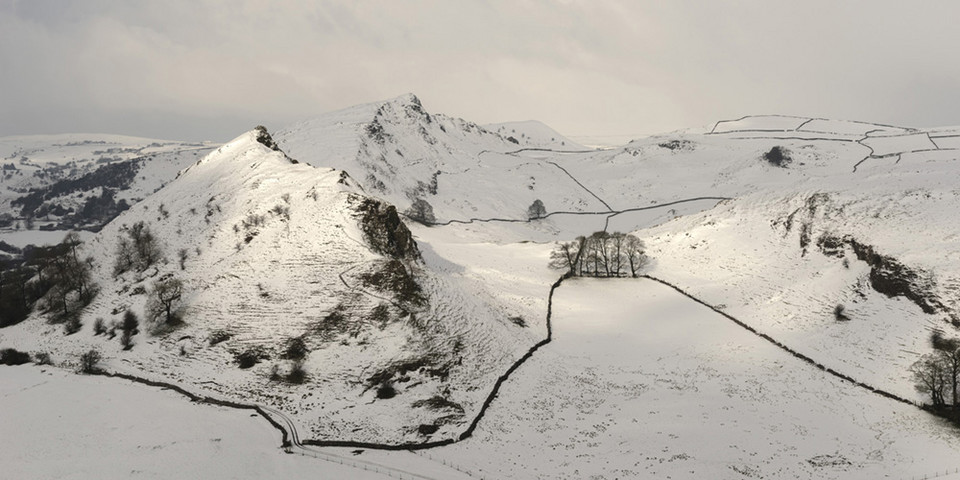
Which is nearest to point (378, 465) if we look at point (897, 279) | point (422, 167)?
point (897, 279)

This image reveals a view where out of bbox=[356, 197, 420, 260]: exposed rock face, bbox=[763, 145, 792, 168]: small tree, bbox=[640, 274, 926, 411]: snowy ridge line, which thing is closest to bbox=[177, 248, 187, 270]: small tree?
bbox=[356, 197, 420, 260]: exposed rock face

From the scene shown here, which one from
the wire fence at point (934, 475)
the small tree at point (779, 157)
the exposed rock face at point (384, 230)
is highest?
the small tree at point (779, 157)

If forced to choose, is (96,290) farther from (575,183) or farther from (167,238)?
(575,183)

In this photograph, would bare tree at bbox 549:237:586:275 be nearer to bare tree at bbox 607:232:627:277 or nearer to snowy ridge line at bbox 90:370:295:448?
bare tree at bbox 607:232:627:277

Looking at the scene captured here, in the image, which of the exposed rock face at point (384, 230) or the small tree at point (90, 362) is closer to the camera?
the small tree at point (90, 362)

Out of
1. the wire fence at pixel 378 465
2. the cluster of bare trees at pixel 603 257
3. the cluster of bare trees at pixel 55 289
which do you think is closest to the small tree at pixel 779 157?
the cluster of bare trees at pixel 603 257

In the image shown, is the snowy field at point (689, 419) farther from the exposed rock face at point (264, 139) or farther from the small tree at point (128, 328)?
the exposed rock face at point (264, 139)

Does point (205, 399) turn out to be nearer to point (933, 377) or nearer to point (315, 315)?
point (315, 315)
